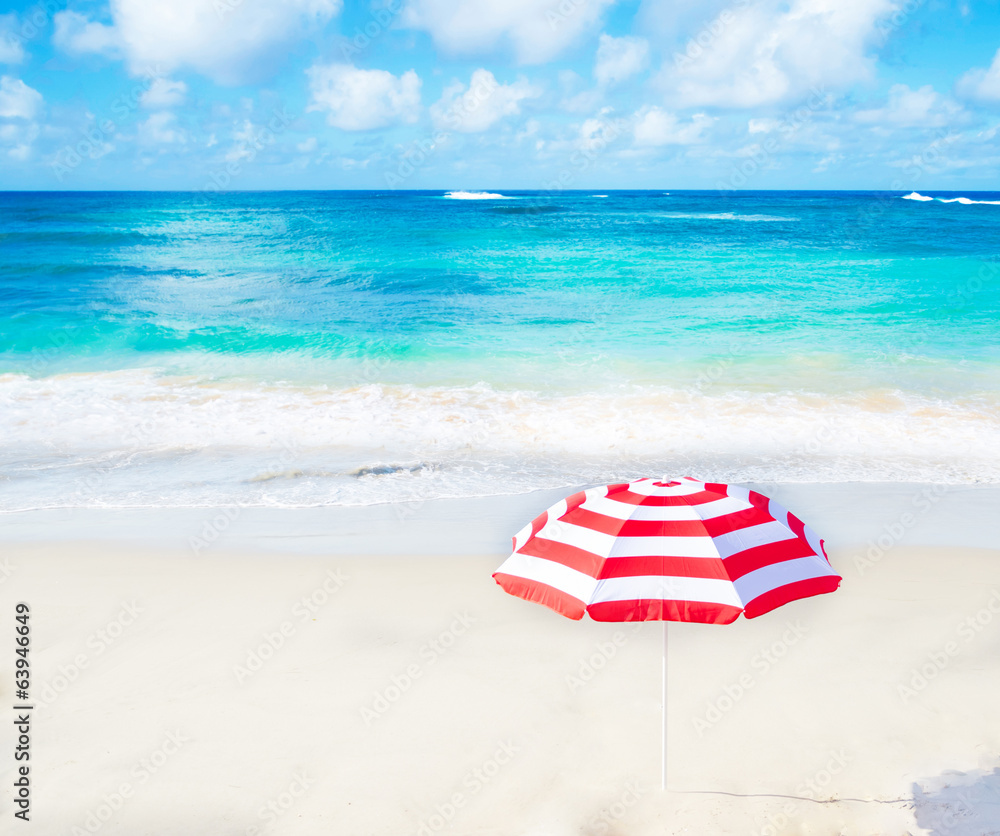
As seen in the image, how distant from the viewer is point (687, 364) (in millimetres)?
14031

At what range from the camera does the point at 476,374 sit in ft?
44.4

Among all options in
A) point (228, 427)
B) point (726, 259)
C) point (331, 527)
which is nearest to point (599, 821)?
point (331, 527)

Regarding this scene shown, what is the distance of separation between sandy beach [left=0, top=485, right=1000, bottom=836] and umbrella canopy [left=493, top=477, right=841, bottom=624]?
1.42m

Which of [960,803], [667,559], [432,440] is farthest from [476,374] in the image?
[960,803]

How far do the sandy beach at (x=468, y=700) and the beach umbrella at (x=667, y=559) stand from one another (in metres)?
1.41

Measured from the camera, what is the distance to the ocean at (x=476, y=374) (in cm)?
876

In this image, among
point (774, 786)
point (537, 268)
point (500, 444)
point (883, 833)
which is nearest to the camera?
point (883, 833)

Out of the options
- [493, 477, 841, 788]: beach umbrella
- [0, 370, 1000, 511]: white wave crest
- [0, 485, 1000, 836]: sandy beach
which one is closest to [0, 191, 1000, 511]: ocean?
[0, 370, 1000, 511]: white wave crest

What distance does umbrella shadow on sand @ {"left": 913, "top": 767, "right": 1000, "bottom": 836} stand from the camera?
3.76 metres

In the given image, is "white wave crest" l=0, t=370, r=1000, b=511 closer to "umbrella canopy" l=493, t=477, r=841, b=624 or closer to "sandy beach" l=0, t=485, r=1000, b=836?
"sandy beach" l=0, t=485, r=1000, b=836

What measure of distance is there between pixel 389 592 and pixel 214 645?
1393 mm

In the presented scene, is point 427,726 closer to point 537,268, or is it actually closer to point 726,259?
point 537,268

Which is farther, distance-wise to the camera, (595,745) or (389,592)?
(389,592)

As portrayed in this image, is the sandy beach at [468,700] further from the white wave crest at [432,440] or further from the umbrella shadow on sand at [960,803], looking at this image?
the white wave crest at [432,440]
